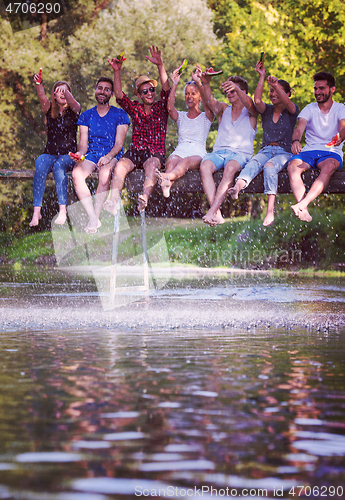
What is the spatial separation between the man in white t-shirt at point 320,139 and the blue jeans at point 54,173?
322 centimetres

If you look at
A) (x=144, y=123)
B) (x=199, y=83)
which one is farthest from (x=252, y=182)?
(x=144, y=123)

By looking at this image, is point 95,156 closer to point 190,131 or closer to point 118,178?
point 118,178

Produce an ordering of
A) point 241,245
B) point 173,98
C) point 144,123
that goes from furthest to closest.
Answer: point 241,245
point 144,123
point 173,98

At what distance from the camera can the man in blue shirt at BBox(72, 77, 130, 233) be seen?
11859 millimetres

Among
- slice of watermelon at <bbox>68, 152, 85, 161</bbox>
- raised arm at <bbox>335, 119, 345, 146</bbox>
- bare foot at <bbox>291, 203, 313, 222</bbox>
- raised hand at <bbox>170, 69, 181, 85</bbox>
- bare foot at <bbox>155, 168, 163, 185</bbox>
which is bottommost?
bare foot at <bbox>291, 203, 313, 222</bbox>

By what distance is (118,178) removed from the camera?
1170 cm

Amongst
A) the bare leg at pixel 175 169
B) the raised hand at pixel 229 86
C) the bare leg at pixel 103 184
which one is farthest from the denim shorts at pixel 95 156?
the raised hand at pixel 229 86

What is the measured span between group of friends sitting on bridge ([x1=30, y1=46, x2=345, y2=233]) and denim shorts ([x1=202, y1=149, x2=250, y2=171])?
0.05 ft

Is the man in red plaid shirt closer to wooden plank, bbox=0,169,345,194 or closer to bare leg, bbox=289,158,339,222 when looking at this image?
wooden plank, bbox=0,169,345,194

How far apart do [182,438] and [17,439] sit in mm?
877

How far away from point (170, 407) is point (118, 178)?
6.75 metres

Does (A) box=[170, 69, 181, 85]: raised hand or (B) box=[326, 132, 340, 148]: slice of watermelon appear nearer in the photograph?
(B) box=[326, 132, 340, 148]: slice of watermelon

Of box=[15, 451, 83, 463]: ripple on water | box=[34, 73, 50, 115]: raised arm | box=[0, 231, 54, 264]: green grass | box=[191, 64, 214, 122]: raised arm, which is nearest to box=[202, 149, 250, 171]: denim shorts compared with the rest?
box=[191, 64, 214, 122]: raised arm

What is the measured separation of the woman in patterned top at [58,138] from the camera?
12008mm
